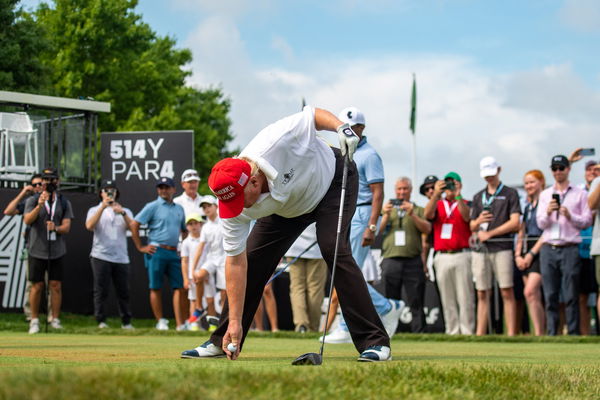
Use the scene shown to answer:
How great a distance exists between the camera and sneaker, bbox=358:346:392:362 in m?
6.46

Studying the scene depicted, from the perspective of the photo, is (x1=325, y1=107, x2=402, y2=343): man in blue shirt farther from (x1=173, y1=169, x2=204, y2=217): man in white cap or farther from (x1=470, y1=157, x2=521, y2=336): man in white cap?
(x1=173, y1=169, x2=204, y2=217): man in white cap

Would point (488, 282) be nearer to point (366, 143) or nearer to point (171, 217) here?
point (366, 143)

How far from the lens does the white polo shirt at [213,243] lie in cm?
1474

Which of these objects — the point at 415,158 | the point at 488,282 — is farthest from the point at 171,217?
the point at 415,158

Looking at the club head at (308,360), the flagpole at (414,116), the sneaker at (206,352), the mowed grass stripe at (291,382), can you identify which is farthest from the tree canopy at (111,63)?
the mowed grass stripe at (291,382)

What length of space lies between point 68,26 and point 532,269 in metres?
31.2

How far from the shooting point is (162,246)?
15320 millimetres

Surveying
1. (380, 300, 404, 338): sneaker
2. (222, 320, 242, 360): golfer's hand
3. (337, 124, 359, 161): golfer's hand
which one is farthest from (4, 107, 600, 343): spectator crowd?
(337, 124, 359, 161): golfer's hand

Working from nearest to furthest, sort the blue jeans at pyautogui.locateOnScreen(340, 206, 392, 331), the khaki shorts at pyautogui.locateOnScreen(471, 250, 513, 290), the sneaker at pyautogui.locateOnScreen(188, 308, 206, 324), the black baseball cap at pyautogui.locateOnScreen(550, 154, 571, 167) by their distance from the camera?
1. the blue jeans at pyautogui.locateOnScreen(340, 206, 392, 331)
2. the black baseball cap at pyautogui.locateOnScreen(550, 154, 571, 167)
3. the khaki shorts at pyautogui.locateOnScreen(471, 250, 513, 290)
4. the sneaker at pyautogui.locateOnScreen(188, 308, 206, 324)

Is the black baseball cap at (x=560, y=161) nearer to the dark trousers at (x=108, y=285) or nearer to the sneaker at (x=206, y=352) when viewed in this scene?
the dark trousers at (x=108, y=285)

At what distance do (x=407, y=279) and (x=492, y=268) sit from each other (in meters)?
1.39

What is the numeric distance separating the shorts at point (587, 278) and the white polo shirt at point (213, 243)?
5173mm

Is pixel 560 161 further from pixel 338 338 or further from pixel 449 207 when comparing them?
pixel 338 338

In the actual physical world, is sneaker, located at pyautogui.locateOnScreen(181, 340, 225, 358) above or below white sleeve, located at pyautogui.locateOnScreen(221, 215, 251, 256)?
below
